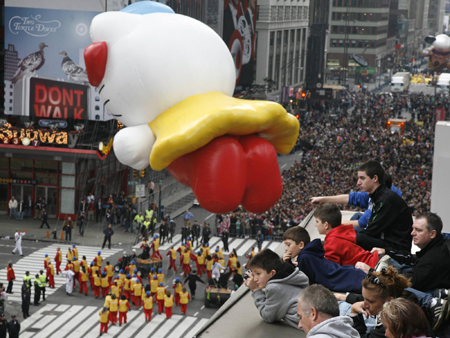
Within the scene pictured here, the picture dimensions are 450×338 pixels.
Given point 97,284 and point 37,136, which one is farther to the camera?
point 37,136

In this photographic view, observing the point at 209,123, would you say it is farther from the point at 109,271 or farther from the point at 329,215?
the point at 109,271

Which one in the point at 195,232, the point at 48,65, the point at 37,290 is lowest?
the point at 195,232

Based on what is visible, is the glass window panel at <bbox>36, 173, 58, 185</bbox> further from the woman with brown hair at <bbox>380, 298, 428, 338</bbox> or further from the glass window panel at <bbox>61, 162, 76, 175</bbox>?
the woman with brown hair at <bbox>380, 298, 428, 338</bbox>

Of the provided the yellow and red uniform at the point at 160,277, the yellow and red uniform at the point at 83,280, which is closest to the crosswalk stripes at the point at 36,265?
the yellow and red uniform at the point at 83,280

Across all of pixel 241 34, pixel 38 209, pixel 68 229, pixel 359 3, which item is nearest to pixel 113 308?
pixel 68 229

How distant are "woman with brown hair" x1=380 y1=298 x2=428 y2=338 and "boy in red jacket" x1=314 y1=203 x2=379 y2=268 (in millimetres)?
2685

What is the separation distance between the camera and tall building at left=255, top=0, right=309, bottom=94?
69062mm

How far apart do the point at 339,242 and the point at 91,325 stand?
15543 mm

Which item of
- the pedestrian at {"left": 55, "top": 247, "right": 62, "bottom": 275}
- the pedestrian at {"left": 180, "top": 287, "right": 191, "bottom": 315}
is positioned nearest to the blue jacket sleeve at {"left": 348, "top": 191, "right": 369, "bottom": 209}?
the pedestrian at {"left": 180, "top": 287, "right": 191, "bottom": 315}

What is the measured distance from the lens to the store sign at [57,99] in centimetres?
3622

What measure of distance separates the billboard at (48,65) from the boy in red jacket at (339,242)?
95.8ft

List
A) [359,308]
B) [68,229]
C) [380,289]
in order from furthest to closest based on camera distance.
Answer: [68,229] → [359,308] → [380,289]

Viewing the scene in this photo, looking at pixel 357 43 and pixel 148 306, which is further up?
pixel 357 43

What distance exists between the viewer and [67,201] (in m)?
36.7
